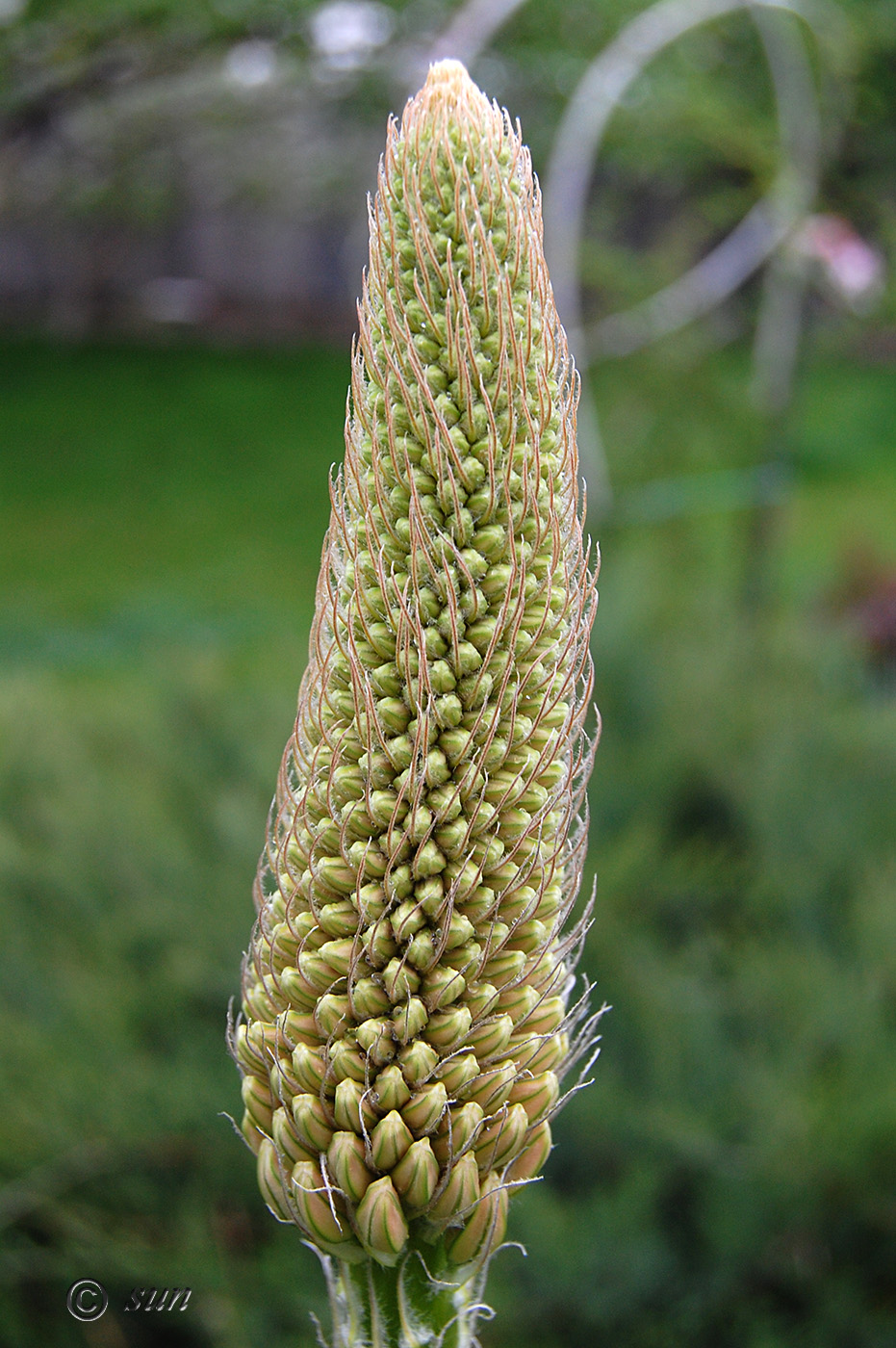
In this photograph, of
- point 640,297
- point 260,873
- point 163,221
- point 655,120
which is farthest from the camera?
point 163,221

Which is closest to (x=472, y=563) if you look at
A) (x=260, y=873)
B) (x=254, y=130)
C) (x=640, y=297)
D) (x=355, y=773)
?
(x=355, y=773)

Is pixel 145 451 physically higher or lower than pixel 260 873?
higher

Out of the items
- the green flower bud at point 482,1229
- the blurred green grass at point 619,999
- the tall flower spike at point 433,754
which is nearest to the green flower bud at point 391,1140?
the tall flower spike at point 433,754

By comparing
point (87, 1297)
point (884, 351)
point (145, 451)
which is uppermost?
point (884, 351)

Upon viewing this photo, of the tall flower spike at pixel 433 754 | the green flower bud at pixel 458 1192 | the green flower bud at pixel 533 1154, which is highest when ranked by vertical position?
the tall flower spike at pixel 433 754

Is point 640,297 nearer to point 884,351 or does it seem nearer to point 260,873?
point 260,873

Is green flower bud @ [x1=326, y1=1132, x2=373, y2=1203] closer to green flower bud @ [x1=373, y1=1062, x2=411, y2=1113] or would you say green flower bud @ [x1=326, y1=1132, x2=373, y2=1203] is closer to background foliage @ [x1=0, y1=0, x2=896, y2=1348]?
green flower bud @ [x1=373, y1=1062, x2=411, y2=1113]

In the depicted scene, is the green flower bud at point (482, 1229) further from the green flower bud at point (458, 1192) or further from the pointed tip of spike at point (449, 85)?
the pointed tip of spike at point (449, 85)
